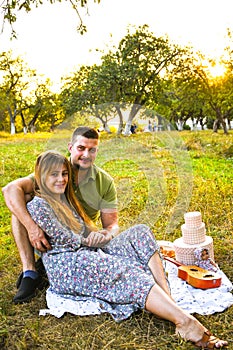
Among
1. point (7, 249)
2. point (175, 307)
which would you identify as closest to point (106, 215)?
point (175, 307)

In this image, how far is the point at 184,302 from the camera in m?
2.95

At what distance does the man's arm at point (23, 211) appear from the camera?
2.95m

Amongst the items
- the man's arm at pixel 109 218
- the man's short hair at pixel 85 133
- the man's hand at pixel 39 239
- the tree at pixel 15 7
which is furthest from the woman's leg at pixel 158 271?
the tree at pixel 15 7

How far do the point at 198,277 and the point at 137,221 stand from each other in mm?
654

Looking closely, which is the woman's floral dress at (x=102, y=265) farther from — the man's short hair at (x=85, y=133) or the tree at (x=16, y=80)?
the tree at (x=16, y=80)

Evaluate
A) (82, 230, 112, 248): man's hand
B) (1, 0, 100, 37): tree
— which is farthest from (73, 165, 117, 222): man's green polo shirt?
(1, 0, 100, 37): tree

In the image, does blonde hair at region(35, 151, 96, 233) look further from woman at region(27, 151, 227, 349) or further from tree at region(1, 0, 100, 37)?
tree at region(1, 0, 100, 37)

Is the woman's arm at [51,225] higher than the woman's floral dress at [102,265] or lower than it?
higher

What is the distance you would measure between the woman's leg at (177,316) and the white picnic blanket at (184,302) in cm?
35

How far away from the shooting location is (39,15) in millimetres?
5723

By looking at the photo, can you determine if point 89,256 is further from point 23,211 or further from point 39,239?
point 23,211

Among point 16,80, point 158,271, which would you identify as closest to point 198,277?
point 158,271

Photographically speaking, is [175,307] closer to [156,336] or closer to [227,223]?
[156,336]

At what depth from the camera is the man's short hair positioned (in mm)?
3018
